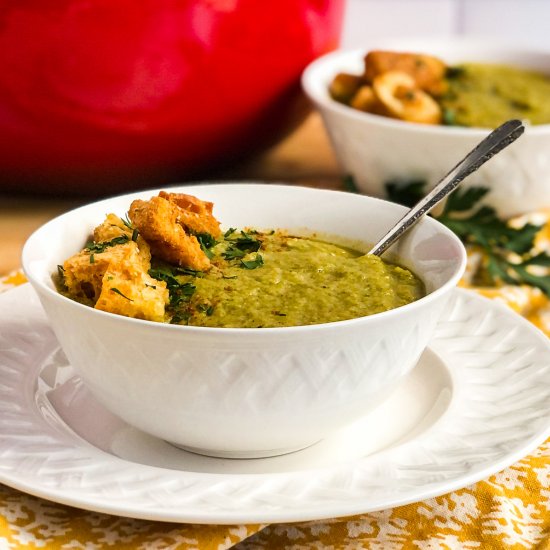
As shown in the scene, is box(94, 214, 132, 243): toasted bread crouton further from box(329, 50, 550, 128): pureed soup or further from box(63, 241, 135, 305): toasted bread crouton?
box(329, 50, 550, 128): pureed soup

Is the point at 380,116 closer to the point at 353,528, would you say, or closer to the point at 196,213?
the point at 196,213

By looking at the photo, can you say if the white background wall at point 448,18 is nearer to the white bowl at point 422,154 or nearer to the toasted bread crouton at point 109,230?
the white bowl at point 422,154

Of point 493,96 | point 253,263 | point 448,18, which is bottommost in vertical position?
point 448,18

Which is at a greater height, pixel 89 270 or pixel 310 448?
pixel 89 270

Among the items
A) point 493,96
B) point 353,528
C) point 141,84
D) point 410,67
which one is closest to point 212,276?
point 353,528

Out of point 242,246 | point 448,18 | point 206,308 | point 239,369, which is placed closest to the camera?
point 239,369

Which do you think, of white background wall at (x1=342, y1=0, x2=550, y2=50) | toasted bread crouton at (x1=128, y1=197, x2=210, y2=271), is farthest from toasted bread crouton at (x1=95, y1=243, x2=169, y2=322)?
white background wall at (x1=342, y1=0, x2=550, y2=50)

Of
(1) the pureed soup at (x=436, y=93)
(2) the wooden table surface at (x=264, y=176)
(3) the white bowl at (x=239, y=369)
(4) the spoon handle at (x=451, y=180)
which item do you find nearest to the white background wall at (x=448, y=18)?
(2) the wooden table surface at (x=264, y=176)
